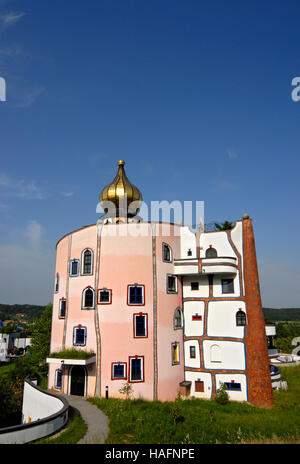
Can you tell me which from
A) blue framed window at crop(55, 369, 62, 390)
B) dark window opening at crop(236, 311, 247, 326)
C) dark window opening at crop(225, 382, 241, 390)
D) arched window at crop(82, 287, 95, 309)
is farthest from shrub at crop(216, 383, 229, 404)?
blue framed window at crop(55, 369, 62, 390)

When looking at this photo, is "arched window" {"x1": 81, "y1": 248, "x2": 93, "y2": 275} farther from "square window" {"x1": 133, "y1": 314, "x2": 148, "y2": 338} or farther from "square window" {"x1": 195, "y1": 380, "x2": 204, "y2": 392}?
"square window" {"x1": 195, "y1": 380, "x2": 204, "y2": 392}

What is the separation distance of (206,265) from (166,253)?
328 cm

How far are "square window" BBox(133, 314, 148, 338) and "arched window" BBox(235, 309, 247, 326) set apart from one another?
23.0 ft

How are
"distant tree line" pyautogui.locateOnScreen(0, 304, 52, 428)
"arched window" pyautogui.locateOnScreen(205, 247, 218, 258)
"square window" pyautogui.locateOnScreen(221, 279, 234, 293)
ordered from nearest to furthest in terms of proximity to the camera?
"distant tree line" pyautogui.locateOnScreen(0, 304, 52, 428), "square window" pyautogui.locateOnScreen(221, 279, 234, 293), "arched window" pyautogui.locateOnScreen(205, 247, 218, 258)

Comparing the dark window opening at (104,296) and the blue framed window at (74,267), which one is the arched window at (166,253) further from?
the blue framed window at (74,267)

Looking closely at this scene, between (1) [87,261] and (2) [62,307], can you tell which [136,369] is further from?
(1) [87,261]

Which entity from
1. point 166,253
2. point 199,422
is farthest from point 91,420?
point 166,253

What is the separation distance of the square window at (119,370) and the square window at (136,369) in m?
0.55

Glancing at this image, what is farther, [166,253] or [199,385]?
[166,253]

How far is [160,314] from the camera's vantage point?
73.3 ft

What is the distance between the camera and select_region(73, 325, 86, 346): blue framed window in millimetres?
21886

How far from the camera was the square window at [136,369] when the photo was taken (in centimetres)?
2077
